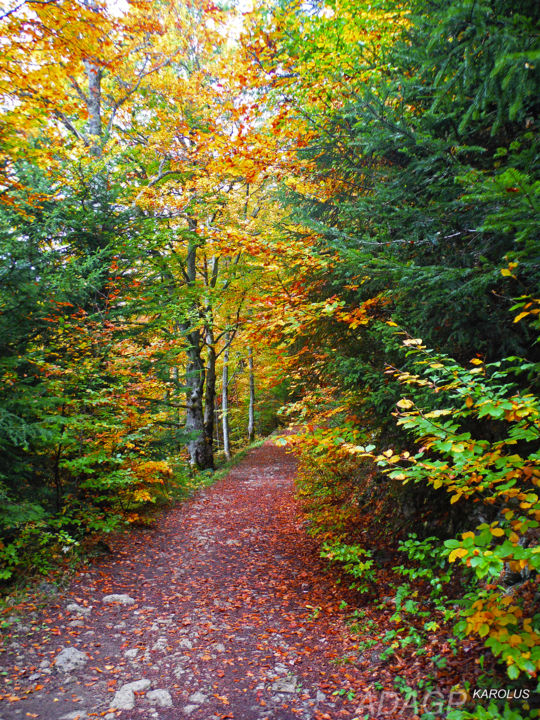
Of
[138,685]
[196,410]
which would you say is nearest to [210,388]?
[196,410]

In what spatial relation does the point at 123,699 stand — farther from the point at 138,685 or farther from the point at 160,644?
the point at 160,644

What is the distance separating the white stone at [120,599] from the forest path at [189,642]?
0.07 ft

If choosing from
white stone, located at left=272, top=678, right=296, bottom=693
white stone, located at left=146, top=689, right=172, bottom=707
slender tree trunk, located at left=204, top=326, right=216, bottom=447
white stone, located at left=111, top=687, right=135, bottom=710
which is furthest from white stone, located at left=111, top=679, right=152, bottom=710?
slender tree trunk, located at left=204, top=326, right=216, bottom=447

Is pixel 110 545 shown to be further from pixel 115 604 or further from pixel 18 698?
pixel 18 698

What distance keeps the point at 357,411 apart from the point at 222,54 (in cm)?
1412

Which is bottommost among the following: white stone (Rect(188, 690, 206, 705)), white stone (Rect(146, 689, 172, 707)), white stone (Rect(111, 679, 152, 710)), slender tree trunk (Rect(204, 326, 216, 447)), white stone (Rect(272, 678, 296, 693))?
white stone (Rect(272, 678, 296, 693))

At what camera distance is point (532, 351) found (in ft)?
11.7

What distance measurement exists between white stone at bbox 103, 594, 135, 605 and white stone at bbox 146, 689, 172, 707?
5.92ft

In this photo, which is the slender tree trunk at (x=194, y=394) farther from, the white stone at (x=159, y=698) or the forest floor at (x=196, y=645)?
the white stone at (x=159, y=698)

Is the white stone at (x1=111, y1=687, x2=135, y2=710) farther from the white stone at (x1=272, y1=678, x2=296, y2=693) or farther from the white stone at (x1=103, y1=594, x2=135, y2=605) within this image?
the white stone at (x1=103, y1=594, x2=135, y2=605)

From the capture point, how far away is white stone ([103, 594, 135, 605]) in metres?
5.12

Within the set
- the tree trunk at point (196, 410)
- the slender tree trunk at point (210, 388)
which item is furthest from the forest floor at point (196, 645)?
the slender tree trunk at point (210, 388)

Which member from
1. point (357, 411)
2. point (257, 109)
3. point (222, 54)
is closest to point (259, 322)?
point (357, 411)

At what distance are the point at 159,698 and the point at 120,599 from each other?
79.5 inches
